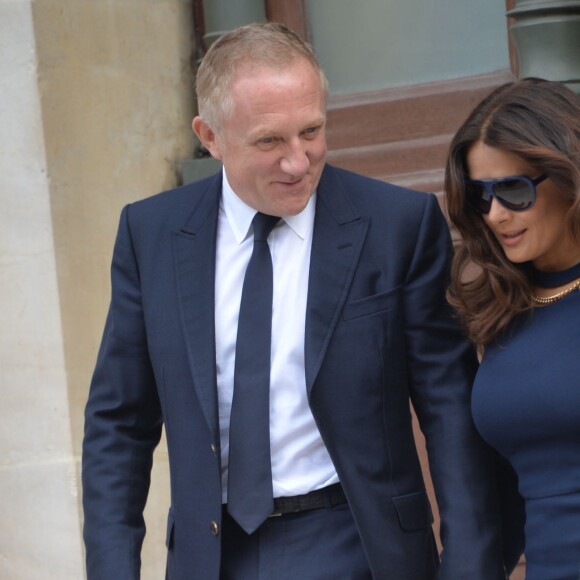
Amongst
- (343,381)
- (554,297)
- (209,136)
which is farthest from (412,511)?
(209,136)

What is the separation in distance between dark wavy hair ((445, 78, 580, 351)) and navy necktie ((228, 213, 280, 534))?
0.44 m

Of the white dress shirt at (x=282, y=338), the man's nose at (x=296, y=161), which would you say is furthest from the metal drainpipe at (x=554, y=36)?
the man's nose at (x=296, y=161)

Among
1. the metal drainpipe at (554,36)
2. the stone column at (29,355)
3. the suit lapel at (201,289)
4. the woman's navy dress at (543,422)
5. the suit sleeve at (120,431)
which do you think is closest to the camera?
the woman's navy dress at (543,422)

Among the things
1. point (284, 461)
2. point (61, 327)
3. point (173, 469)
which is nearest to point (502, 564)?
point (284, 461)

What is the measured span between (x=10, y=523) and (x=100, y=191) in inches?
49.1

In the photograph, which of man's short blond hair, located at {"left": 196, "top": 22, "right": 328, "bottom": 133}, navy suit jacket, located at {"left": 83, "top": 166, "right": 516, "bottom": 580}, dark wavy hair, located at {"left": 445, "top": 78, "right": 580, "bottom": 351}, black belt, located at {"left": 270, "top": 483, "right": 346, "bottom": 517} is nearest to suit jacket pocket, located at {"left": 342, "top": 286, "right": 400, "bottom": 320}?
navy suit jacket, located at {"left": 83, "top": 166, "right": 516, "bottom": 580}

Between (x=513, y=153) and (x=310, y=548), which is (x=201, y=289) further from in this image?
(x=513, y=153)

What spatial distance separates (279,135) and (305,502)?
0.82 m

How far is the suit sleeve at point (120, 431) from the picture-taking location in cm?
338

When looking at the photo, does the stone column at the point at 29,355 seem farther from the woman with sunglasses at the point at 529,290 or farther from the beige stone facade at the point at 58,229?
the woman with sunglasses at the point at 529,290

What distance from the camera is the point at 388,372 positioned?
125 inches

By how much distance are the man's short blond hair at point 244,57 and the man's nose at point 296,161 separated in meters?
0.19

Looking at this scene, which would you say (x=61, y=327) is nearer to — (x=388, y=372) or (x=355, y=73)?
(x=355, y=73)

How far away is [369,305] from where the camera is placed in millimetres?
3180
